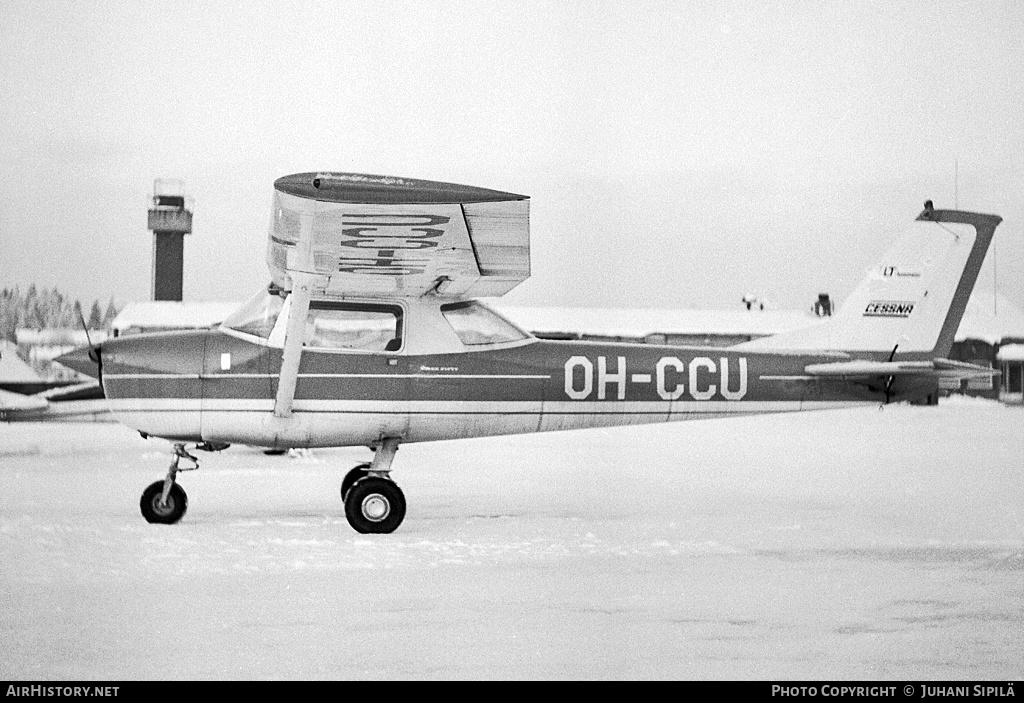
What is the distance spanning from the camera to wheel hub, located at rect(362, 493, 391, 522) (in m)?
5.91

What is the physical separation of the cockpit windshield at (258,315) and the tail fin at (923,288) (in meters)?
3.56

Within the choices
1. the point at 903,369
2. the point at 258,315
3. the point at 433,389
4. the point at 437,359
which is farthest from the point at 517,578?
the point at 903,369

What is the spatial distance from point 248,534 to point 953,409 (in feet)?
59.6

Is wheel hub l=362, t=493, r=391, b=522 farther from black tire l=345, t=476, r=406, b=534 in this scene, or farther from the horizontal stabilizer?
the horizontal stabilizer

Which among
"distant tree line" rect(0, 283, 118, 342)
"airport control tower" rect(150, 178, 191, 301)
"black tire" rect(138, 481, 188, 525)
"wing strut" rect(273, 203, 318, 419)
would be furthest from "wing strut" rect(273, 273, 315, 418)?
"airport control tower" rect(150, 178, 191, 301)

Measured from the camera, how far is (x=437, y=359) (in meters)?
6.20

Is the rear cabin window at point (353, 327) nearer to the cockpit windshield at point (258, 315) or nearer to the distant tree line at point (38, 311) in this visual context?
the cockpit windshield at point (258, 315)

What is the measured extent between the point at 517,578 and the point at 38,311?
408 cm

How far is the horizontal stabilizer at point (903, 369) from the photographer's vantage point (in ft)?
21.4

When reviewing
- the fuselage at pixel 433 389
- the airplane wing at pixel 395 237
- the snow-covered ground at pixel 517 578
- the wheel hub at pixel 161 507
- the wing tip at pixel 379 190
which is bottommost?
the snow-covered ground at pixel 517 578

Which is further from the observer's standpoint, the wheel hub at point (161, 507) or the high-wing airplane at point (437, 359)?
the wheel hub at point (161, 507)

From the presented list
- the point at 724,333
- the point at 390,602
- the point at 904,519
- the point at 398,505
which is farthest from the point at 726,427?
the point at 390,602

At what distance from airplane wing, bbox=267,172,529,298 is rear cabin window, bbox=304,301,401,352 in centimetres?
10

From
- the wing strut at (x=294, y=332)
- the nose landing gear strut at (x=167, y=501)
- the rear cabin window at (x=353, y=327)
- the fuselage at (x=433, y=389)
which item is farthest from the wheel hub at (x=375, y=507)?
the nose landing gear strut at (x=167, y=501)
